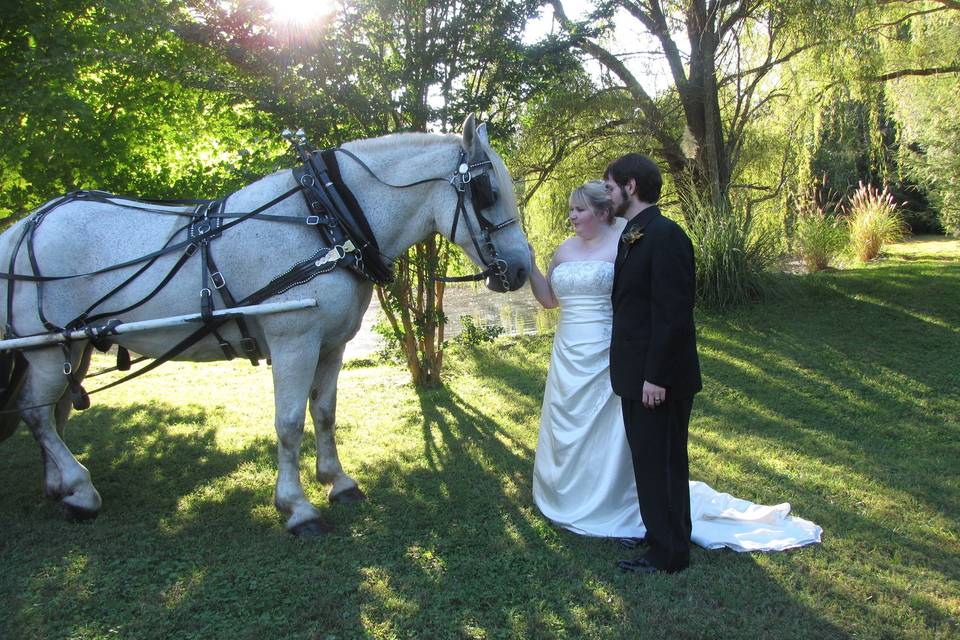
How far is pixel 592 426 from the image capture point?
3822 millimetres

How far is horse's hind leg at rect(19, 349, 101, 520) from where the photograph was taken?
389 cm

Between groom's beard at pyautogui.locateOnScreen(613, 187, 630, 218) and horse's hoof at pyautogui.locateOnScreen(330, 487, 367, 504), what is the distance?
2.42 m

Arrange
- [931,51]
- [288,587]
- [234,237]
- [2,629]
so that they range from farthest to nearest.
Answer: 1. [931,51]
2. [234,237]
3. [288,587]
4. [2,629]

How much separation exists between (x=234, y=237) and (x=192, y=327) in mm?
563

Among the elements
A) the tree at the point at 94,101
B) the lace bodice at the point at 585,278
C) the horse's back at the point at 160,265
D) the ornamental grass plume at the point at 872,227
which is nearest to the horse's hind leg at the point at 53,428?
the horse's back at the point at 160,265

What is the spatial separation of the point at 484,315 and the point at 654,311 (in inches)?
376

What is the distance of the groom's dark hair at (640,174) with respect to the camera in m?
3.43

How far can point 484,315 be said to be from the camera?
12711mm

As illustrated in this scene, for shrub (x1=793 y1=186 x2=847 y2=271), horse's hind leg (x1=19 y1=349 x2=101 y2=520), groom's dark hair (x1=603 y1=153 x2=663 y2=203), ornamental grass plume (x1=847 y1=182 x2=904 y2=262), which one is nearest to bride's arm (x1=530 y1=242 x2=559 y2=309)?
groom's dark hair (x1=603 y1=153 x2=663 y2=203)

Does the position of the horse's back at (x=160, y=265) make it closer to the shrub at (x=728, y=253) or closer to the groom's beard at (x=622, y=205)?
the groom's beard at (x=622, y=205)

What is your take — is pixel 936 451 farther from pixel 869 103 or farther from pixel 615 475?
pixel 869 103

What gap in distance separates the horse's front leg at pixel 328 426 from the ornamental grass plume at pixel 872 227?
12.9m

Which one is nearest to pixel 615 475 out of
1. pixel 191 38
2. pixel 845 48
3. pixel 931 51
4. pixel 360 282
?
pixel 360 282

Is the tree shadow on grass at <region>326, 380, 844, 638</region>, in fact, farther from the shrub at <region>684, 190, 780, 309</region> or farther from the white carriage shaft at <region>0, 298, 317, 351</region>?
the shrub at <region>684, 190, 780, 309</region>
